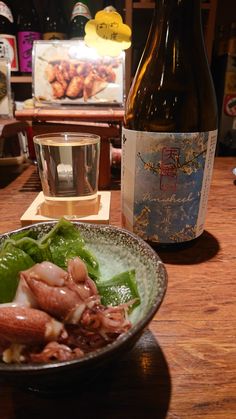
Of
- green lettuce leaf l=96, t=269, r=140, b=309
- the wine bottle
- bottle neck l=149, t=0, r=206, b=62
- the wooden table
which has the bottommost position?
the wooden table

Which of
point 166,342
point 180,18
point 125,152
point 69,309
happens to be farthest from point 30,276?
point 180,18

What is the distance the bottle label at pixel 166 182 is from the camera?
40 centimetres

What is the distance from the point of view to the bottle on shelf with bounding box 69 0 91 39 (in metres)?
1.08

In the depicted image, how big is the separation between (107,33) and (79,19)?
22.7 inches

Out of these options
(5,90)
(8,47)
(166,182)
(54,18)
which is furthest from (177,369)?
(54,18)

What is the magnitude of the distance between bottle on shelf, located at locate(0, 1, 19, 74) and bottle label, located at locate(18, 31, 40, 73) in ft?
0.07

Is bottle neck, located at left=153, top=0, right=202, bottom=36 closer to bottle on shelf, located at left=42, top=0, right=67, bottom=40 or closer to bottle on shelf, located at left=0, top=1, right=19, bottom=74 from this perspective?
bottle on shelf, located at left=0, top=1, right=19, bottom=74

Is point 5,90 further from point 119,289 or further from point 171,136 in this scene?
point 119,289

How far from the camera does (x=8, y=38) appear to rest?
1.04m

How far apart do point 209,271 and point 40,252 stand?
0.24 m

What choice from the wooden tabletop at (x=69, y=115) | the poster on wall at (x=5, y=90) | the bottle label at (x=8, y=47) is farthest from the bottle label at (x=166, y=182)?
the bottle label at (x=8, y=47)

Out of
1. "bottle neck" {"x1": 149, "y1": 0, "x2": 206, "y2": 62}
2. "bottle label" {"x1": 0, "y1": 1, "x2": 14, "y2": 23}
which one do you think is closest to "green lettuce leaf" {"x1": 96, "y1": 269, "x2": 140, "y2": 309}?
"bottle neck" {"x1": 149, "y1": 0, "x2": 206, "y2": 62}

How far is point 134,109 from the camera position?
470mm

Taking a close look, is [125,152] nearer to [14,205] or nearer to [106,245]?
[106,245]
